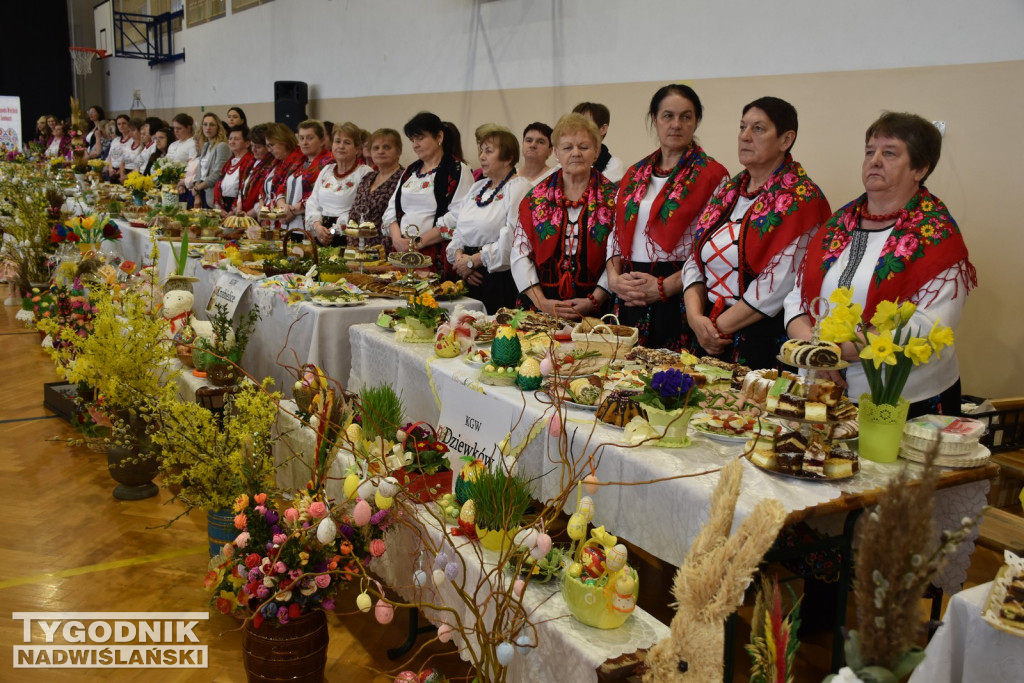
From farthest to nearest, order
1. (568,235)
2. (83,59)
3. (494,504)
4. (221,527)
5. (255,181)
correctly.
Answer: (83,59) → (255,181) → (568,235) → (221,527) → (494,504)

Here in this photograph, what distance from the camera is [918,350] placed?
6.13 ft

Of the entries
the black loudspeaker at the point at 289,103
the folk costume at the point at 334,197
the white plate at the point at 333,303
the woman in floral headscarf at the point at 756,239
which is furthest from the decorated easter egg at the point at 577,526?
the black loudspeaker at the point at 289,103

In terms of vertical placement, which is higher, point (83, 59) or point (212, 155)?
point (83, 59)

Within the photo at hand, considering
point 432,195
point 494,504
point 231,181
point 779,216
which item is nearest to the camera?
point 494,504

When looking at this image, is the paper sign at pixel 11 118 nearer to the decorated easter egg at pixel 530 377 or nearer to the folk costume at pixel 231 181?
the folk costume at pixel 231 181

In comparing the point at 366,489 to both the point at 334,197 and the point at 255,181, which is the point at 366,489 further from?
the point at 255,181

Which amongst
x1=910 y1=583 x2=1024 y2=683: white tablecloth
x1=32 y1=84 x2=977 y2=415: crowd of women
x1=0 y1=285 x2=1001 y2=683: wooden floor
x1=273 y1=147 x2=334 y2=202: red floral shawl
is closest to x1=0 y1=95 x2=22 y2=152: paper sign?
x1=273 y1=147 x2=334 y2=202: red floral shawl

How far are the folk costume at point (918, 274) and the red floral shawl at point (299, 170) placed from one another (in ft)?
13.9

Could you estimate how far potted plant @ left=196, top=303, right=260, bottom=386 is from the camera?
359 centimetres

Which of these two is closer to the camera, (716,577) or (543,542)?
(716,577)

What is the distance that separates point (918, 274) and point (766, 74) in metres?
2.42

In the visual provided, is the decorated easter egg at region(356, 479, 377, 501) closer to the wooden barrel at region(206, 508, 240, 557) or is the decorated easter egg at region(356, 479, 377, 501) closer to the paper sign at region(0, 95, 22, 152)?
the wooden barrel at region(206, 508, 240, 557)

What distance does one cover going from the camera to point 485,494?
2.02 meters

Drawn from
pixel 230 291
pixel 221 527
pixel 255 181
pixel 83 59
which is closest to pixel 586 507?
pixel 221 527
